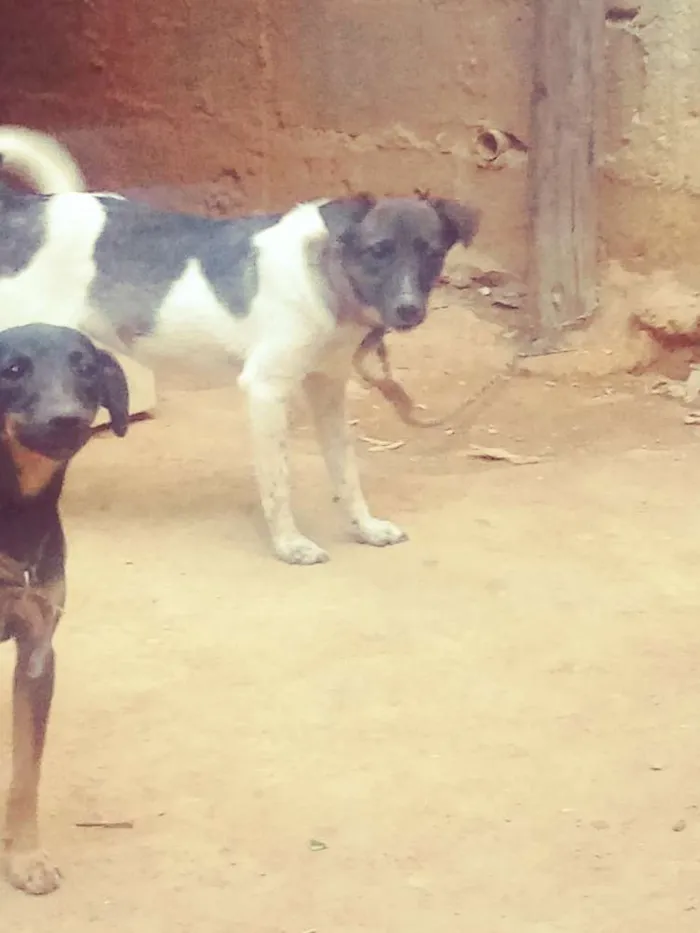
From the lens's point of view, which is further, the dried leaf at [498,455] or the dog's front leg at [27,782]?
the dried leaf at [498,455]

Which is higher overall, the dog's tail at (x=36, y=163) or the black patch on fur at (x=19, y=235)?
the dog's tail at (x=36, y=163)

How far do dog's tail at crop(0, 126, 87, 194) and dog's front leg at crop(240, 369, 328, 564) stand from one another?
2.68 feet

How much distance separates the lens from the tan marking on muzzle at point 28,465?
1789mm

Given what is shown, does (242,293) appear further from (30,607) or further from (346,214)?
(30,607)

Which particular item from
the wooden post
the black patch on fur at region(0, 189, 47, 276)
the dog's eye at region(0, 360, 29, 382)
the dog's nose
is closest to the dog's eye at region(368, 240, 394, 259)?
the dog's nose

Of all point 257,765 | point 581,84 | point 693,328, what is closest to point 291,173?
point 581,84

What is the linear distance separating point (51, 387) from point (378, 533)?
61.1 inches

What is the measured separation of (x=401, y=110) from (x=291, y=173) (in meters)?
0.54

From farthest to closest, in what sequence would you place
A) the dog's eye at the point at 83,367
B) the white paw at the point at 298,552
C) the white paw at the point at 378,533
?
→ 1. the white paw at the point at 378,533
2. the white paw at the point at 298,552
3. the dog's eye at the point at 83,367

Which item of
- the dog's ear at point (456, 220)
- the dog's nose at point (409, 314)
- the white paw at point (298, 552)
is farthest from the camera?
the white paw at point (298, 552)

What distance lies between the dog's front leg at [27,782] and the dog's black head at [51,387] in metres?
0.31

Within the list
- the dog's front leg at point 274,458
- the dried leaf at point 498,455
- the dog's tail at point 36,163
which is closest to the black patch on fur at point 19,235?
the dog's tail at point 36,163

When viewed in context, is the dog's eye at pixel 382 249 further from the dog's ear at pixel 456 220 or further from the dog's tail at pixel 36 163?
the dog's tail at pixel 36 163

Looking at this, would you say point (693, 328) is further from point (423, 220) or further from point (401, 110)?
point (423, 220)
